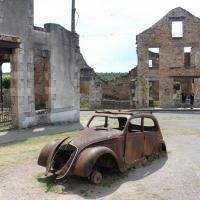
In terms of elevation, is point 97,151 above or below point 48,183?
above

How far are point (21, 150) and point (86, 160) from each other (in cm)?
457

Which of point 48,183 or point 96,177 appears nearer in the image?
point 96,177

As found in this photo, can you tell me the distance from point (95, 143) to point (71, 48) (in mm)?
12398

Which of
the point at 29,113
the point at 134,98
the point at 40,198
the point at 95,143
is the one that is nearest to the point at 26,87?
the point at 29,113

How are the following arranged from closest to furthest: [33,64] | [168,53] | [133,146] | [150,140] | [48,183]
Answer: [48,183], [133,146], [150,140], [33,64], [168,53]

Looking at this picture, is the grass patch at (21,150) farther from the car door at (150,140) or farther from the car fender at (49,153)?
the car door at (150,140)

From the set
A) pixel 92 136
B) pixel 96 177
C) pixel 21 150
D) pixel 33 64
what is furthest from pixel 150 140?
pixel 33 64

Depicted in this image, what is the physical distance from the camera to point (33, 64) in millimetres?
18062

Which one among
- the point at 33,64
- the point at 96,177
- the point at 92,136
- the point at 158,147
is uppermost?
the point at 33,64

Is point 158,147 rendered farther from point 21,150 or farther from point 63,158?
point 21,150

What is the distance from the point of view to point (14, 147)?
495 inches

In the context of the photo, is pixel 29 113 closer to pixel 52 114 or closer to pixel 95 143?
pixel 52 114

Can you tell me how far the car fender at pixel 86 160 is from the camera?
7943mm

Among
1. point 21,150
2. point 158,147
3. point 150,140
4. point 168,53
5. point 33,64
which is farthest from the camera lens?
point 168,53
